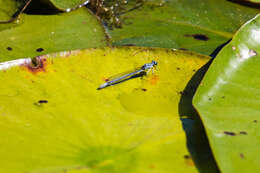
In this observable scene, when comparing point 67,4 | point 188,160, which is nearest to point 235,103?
point 188,160

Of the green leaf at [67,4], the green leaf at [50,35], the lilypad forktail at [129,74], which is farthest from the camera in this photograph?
the green leaf at [67,4]

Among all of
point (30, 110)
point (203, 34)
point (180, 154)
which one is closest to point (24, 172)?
point (30, 110)

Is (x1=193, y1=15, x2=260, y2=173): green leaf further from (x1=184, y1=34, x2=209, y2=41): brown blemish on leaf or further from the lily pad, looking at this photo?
the lily pad

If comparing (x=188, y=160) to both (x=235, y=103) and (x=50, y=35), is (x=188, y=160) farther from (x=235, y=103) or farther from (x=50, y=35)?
(x=50, y=35)

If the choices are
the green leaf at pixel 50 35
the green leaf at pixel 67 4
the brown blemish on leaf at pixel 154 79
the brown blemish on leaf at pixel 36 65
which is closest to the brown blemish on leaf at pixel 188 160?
the brown blemish on leaf at pixel 154 79

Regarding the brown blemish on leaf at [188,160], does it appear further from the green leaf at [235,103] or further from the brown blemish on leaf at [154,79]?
the brown blemish on leaf at [154,79]

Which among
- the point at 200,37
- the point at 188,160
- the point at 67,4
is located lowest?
the point at 188,160

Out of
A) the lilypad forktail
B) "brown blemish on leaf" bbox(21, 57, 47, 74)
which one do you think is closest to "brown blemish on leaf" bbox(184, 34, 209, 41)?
the lilypad forktail
